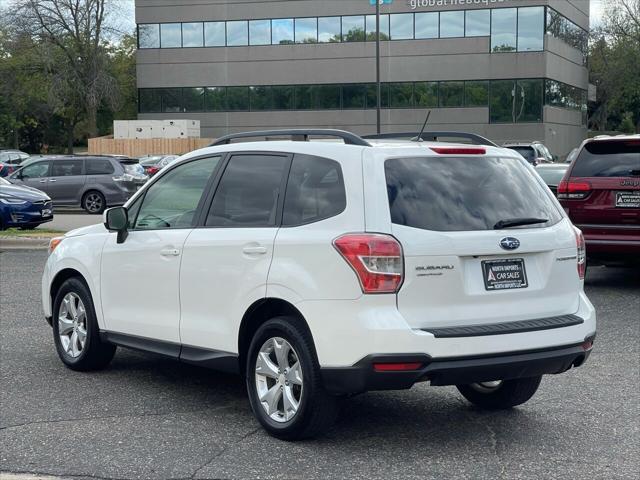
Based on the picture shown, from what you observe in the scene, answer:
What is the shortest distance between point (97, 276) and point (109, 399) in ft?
3.23

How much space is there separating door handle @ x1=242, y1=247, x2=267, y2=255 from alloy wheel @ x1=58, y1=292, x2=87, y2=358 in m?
2.10

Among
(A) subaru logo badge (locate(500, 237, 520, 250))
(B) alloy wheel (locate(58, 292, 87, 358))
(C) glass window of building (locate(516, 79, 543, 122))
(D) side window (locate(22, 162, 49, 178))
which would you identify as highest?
(C) glass window of building (locate(516, 79, 543, 122))

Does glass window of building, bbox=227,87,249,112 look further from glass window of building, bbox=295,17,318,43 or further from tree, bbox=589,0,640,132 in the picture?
tree, bbox=589,0,640,132

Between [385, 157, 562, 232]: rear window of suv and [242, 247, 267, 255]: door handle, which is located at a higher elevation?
[385, 157, 562, 232]: rear window of suv

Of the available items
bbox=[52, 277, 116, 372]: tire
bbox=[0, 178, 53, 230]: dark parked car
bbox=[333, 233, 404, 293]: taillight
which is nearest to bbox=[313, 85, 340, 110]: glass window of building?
bbox=[0, 178, 53, 230]: dark parked car

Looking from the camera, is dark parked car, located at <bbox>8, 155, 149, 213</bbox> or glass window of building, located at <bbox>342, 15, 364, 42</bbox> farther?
glass window of building, located at <bbox>342, 15, 364, 42</bbox>

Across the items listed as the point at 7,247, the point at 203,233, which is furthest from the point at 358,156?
the point at 7,247

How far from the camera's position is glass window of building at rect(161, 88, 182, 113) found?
62281mm

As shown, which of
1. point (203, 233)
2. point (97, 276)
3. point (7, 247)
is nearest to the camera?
point (203, 233)

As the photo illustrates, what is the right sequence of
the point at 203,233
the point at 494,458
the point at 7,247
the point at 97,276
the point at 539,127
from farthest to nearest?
1. the point at 539,127
2. the point at 7,247
3. the point at 97,276
4. the point at 203,233
5. the point at 494,458

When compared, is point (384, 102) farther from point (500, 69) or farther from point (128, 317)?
point (128, 317)

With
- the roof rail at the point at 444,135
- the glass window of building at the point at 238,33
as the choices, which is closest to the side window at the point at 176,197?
the roof rail at the point at 444,135

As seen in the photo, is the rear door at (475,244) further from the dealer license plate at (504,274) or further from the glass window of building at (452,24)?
the glass window of building at (452,24)

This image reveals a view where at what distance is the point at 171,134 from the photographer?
58.2 meters
